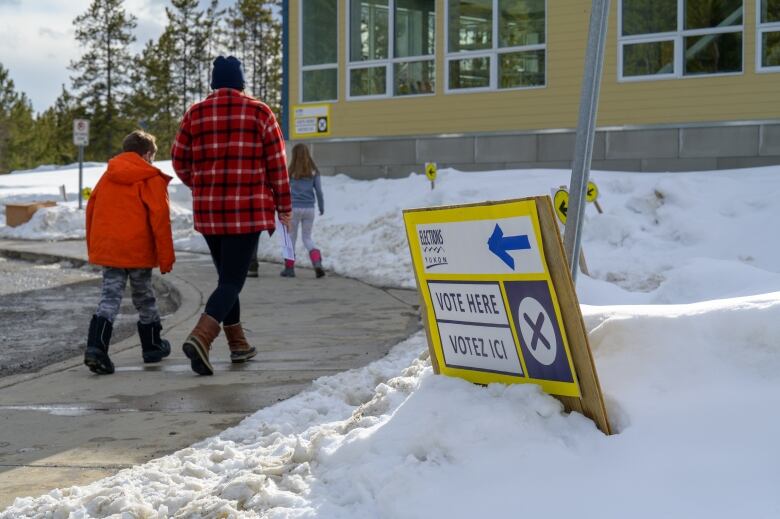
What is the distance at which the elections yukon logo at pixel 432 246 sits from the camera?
418 centimetres

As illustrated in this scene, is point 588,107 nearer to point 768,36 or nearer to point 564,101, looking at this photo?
point 768,36

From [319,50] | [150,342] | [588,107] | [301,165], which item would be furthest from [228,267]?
[319,50]

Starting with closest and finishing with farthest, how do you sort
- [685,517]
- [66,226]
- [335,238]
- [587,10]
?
[685,517] → [335,238] → [587,10] → [66,226]

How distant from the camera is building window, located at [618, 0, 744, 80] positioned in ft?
55.6

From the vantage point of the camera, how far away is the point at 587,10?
17.8 m

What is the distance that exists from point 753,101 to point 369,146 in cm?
725

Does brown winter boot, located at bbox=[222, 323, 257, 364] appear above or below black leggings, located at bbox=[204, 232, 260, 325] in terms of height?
below

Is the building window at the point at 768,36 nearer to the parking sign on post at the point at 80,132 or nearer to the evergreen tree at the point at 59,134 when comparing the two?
the parking sign on post at the point at 80,132

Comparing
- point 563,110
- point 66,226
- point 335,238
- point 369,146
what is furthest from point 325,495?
point 66,226

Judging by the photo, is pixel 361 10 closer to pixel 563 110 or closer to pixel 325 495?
pixel 563 110

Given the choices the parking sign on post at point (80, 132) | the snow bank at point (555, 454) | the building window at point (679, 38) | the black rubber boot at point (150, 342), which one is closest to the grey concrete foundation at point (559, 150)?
the building window at point (679, 38)

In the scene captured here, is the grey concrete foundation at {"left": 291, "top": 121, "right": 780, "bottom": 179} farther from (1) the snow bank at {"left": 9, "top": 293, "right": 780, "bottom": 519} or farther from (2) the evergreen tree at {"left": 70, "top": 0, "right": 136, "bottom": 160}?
(2) the evergreen tree at {"left": 70, "top": 0, "right": 136, "bottom": 160}

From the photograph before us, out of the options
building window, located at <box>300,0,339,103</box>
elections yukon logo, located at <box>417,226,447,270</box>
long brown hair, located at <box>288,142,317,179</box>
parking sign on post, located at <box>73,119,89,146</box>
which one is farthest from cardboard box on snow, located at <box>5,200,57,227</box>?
elections yukon logo, located at <box>417,226,447,270</box>

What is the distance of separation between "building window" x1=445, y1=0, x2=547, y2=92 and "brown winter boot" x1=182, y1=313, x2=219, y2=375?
1320 cm
